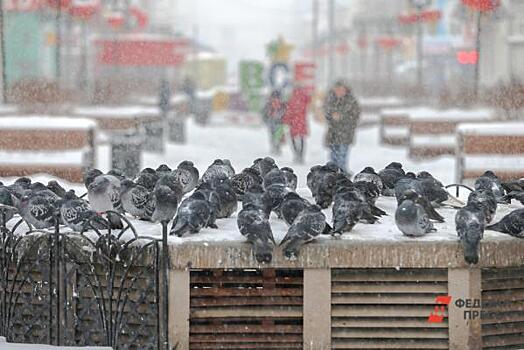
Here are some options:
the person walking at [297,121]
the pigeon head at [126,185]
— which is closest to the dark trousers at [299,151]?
the person walking at [297,121]

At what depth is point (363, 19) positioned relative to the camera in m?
60.2

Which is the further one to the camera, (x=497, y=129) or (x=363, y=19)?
Answer: (x=363, y=19)

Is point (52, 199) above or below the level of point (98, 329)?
above

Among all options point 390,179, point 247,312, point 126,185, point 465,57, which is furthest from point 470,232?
point 465,57

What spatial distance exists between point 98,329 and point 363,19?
54.9 metres

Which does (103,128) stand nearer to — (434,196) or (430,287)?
(434,196)

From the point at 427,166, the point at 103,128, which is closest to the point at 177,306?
the point at 427,166

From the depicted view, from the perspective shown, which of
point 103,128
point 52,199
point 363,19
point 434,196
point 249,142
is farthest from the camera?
point 363,19

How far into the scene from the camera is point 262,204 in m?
7.23

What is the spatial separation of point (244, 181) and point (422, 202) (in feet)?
6.10

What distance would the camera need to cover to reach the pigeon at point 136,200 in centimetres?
756

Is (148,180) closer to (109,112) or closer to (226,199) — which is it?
(226,199)

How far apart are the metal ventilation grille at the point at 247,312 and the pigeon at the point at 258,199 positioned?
2.04 feet

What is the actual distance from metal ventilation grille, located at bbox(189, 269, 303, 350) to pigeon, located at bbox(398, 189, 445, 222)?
3.33 ft
